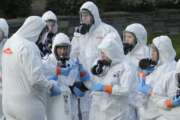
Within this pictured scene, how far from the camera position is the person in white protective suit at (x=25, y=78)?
9.34 metres

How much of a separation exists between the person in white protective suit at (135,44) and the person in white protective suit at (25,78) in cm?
162

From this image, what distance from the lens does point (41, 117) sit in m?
9.70

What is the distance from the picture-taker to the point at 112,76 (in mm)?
9844

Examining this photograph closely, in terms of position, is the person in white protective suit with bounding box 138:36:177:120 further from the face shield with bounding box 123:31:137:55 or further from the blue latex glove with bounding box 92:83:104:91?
the face shield with bounding box 123:31:137:55

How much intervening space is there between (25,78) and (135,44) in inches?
85.1

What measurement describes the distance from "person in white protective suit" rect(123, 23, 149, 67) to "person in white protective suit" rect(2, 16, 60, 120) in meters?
1.62

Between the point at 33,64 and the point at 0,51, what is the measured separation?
7.74 ft

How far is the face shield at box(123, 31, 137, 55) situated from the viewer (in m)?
10.9

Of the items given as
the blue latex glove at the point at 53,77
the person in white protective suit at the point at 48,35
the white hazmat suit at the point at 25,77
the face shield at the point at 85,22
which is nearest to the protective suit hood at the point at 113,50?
the blue latex glove at the point at 53,77

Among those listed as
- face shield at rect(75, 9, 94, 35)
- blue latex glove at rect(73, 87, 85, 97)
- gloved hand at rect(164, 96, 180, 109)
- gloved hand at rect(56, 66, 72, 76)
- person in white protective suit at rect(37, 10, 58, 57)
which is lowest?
blue latex glove at rect(73, 87, 85, 97)

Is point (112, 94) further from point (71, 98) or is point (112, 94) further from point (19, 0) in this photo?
point (19, 0)

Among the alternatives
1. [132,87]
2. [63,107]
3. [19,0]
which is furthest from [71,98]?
[19,0]

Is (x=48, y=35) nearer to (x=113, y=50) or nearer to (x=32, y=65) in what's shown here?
(x=113, y=50)

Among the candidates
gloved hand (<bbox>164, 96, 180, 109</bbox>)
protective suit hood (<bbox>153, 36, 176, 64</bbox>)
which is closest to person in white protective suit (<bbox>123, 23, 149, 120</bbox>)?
protective suit hood (<bbox>153, 36, 176, 64</bbox>)
